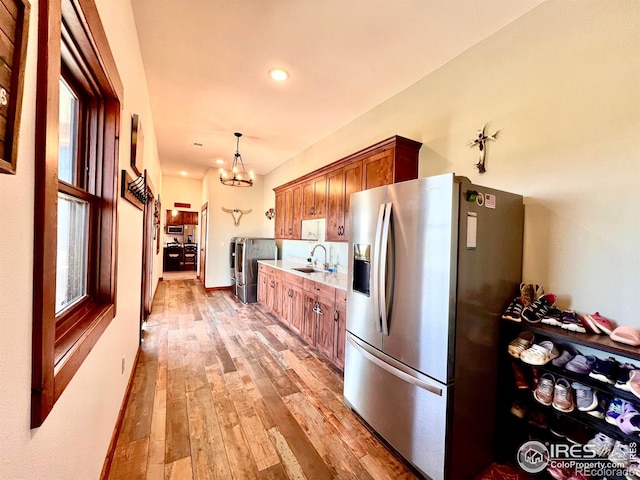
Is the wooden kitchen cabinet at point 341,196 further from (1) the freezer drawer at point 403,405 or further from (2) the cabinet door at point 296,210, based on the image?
(1) the freezer drawer at point 403,405

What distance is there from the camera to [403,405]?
1.75 m

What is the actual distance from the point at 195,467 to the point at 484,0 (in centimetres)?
353

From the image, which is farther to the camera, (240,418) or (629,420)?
(240,418)

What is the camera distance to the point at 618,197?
5.01ft

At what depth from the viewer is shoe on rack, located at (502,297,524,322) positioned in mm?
1712

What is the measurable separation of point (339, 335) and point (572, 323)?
1856 millimetres

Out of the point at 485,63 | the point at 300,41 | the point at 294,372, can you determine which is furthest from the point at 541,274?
the point at 300,41

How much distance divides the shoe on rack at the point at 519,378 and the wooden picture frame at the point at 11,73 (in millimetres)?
2426

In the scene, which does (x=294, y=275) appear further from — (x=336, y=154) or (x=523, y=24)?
(x=523, y=24)

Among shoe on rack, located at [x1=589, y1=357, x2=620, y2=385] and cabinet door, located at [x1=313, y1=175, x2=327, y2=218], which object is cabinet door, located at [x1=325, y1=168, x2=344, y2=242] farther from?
shoe on rack, located at [x1=589, y1=357, x2=620, y2=385]

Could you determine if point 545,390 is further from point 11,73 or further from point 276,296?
point 276,296

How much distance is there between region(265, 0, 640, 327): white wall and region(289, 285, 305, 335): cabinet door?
240cm

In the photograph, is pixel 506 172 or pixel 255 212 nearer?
pixel 506 172

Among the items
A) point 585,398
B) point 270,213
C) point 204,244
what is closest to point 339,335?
point 585,398
